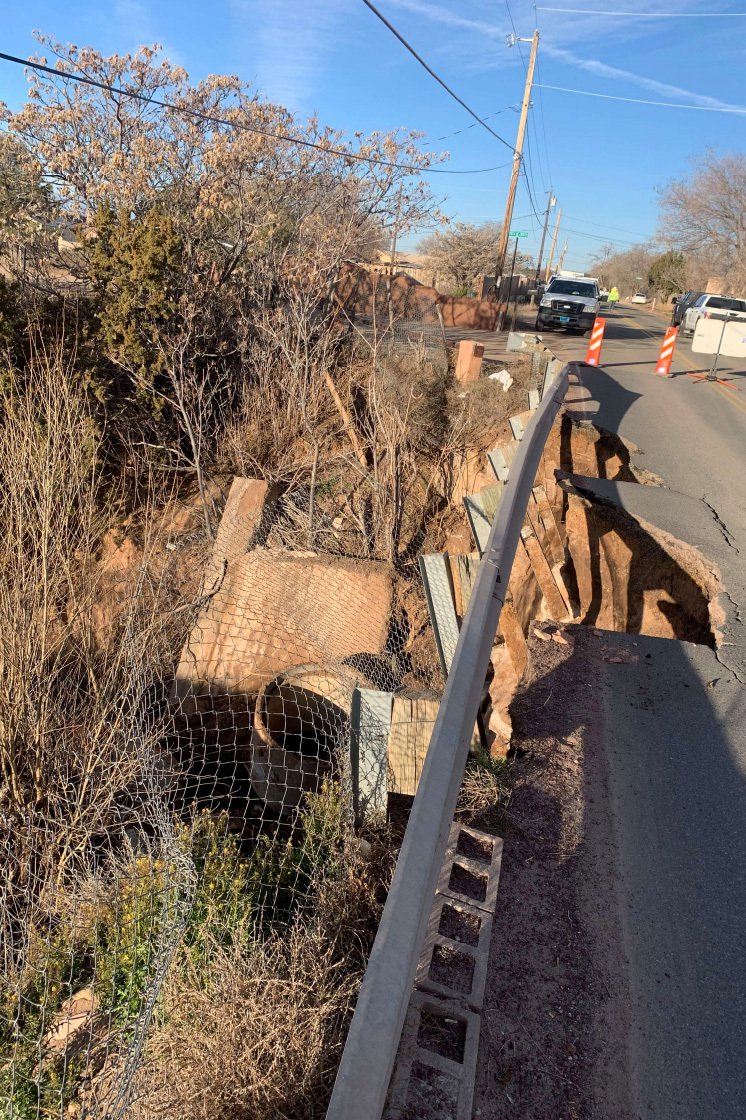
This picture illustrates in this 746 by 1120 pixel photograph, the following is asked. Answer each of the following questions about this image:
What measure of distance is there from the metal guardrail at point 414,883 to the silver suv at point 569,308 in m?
23.1

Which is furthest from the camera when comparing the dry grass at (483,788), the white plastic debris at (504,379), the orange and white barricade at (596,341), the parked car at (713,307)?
the parked car at (713,307)

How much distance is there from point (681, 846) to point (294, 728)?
2.98m

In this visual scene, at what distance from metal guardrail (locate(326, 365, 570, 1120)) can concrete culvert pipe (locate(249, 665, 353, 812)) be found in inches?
79.1

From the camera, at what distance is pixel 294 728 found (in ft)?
17.3

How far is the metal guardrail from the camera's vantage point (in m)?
1.09

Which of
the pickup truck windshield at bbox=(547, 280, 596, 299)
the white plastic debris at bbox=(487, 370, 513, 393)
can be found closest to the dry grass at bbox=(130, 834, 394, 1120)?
the white plastic debris at bbox=(487, 370, 513, 393)

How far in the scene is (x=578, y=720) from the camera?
12.4 feet

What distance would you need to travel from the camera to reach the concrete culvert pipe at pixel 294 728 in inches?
177

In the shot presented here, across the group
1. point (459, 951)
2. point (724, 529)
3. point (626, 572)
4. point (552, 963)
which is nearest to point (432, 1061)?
point (459, 951)

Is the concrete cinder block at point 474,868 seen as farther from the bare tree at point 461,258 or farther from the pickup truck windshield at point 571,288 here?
the bare tree at point 461,258

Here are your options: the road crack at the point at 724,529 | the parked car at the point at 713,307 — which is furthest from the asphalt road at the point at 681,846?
the parked car at the point at 713,307

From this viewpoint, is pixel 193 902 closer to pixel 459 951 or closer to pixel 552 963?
pixel 459 951

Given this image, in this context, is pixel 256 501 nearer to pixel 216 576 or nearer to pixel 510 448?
pixel 216 576

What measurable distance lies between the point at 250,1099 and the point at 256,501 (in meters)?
5.65
